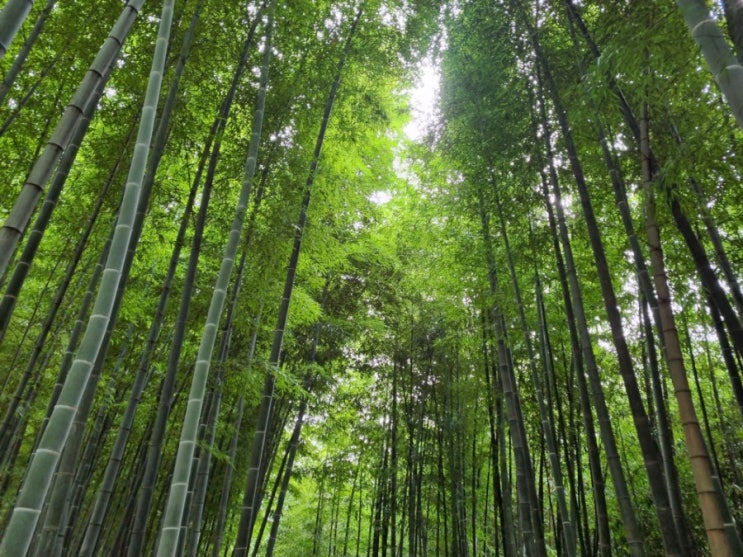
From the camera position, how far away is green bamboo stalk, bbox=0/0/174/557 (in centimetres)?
151

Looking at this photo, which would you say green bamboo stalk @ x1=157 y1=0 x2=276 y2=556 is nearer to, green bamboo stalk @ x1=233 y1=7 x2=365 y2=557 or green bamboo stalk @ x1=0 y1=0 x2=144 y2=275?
green bamboo stalk @ x1=233 y1=7 x2=365 y2=557

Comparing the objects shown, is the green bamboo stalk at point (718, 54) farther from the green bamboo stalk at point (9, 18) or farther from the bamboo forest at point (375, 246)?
the green bamboo stalk at point (9, 18)

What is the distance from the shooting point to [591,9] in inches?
142

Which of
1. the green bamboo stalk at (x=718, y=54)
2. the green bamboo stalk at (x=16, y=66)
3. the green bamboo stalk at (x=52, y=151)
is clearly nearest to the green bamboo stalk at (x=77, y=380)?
the green bamboo stalk at (x=52, y=151)

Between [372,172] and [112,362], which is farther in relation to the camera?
[372,172]

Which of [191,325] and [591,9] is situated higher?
[591,9]

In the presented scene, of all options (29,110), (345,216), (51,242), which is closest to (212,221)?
(29,110)

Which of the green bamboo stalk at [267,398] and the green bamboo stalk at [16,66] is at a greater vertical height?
the green bamboo stalk at [16,66]

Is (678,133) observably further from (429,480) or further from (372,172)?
(429,480)

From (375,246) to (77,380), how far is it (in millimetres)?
4998

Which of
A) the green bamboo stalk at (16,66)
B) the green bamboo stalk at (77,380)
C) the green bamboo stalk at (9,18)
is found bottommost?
the green bamboo stalk at (77,380)

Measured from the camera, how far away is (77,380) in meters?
1.68

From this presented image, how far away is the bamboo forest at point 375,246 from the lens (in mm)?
2238

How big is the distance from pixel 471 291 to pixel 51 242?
4.87 m
